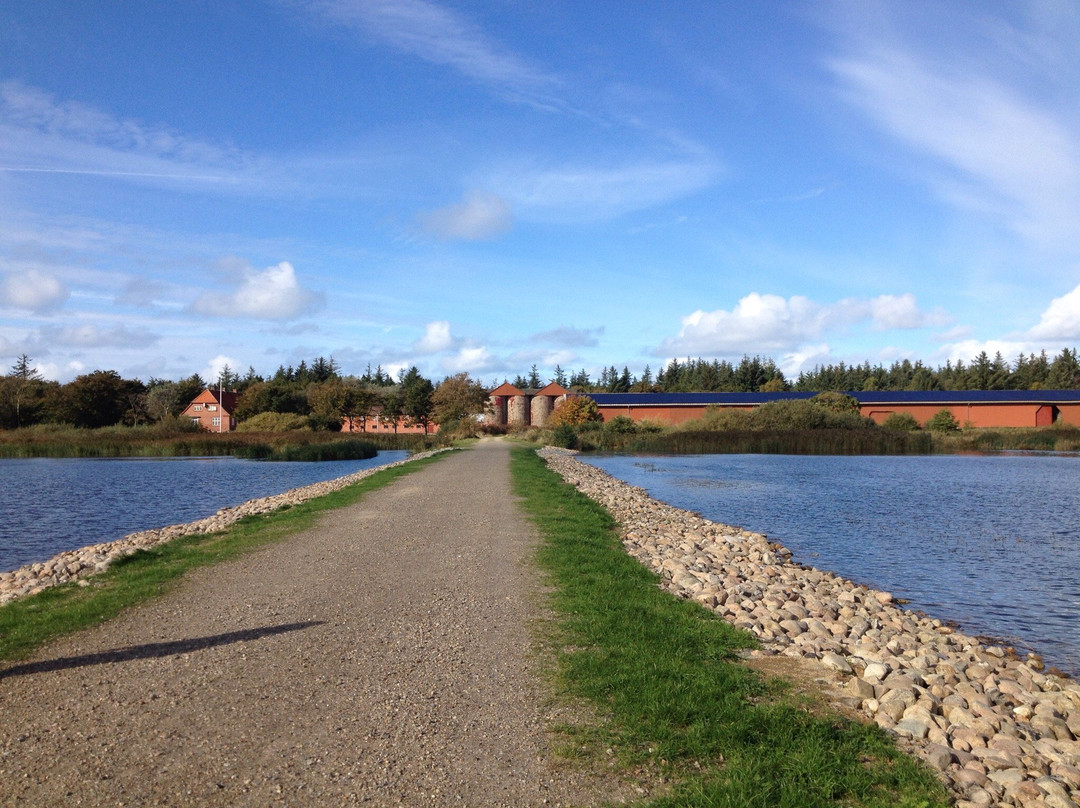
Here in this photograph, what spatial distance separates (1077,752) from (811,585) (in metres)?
5.60

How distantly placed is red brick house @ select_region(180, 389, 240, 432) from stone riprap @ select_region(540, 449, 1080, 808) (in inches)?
3005

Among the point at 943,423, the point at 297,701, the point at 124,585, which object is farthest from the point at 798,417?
the point at 297,701

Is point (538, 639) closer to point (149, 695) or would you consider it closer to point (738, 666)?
point (738, 666)

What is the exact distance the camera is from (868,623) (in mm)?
8391

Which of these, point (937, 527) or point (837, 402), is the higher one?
point (837, 402)

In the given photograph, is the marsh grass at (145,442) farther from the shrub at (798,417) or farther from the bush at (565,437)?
the shrub at (798,417)

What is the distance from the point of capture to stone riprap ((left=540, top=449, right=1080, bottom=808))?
180 inches

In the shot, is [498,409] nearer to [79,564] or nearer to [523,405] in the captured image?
[523,405]

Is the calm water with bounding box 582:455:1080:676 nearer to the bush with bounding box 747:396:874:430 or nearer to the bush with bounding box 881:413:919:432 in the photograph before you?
the bush with bounding box 747:396:874:430

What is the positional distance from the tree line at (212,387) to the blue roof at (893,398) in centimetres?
1568

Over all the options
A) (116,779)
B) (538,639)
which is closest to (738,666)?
(538,639)

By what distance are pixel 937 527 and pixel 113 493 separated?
2444cm

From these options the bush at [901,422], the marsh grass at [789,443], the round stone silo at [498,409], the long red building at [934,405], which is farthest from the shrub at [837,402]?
the round stone silo at [498,409]

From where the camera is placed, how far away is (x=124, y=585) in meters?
8.80
